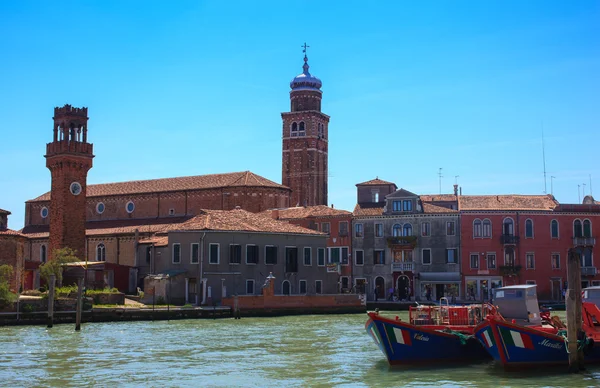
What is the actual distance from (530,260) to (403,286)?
843cm

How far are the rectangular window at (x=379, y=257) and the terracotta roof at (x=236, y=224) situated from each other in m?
5.45

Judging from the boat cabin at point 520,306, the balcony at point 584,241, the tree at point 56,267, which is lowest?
the boat cabin at point 520,306

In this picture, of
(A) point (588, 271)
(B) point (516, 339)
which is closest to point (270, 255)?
(A) point (588, 271)

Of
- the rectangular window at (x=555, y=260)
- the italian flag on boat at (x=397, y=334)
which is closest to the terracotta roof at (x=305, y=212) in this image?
the rectangular window at (x=555, y=260)

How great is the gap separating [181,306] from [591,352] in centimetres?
2717

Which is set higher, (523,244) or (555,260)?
(523,244)

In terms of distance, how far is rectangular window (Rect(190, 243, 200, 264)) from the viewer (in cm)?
4947

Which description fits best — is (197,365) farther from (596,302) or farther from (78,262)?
(78,262)

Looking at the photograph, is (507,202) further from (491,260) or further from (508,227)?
(491,260)

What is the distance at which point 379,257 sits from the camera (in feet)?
192

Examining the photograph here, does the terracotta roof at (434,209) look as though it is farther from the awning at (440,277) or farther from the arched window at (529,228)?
the arched window at (529,228)

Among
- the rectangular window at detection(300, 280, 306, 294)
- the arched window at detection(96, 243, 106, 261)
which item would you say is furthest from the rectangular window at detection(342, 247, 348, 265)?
→ the arched window at detection(96, 243, 106, 261)

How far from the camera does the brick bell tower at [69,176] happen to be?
58188mm

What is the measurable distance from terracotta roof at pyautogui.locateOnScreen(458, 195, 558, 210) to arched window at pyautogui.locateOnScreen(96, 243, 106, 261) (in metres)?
25.0
